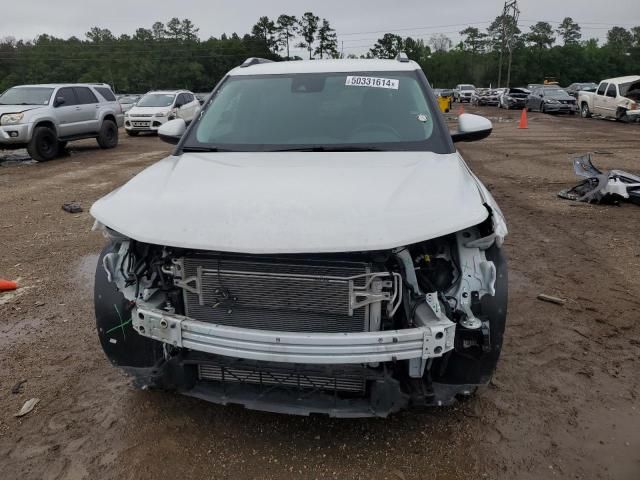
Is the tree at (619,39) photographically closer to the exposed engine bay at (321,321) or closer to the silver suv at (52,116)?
the silver suv at (52,116)

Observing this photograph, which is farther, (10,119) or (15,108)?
(15,108)

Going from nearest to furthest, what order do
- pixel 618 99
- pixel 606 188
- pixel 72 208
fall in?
pixel 606 188 < pixel 72 208 < pixel 618 99

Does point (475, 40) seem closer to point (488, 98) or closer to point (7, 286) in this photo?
point (488, 98)

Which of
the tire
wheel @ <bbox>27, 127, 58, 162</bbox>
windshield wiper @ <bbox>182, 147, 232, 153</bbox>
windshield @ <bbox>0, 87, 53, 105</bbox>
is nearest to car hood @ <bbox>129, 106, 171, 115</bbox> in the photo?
windshield @ <bbox>0, 87, 53, 105</bbox>

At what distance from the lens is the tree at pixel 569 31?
328 ft

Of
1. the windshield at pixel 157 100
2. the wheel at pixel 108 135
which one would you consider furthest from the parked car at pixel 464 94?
the wheel at pixel 108 135

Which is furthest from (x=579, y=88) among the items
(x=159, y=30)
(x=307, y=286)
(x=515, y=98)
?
(x=159, y=30)

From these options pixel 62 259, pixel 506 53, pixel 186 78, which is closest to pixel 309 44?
pixel 186 78

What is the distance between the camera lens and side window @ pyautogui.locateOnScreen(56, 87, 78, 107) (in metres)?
13.2

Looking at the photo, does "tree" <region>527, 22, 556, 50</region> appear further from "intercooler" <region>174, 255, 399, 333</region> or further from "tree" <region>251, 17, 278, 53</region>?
"intercooler" <region>174, 255, 399, 333</region>

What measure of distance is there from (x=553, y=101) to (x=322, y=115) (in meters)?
27.5

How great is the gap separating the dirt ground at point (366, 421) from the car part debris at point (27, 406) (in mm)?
35

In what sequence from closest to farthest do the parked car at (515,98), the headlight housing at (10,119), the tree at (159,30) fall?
the headlight housing at (10,119), the parked car at (515,98), the tree at (159,30)

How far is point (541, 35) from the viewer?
86000mm
